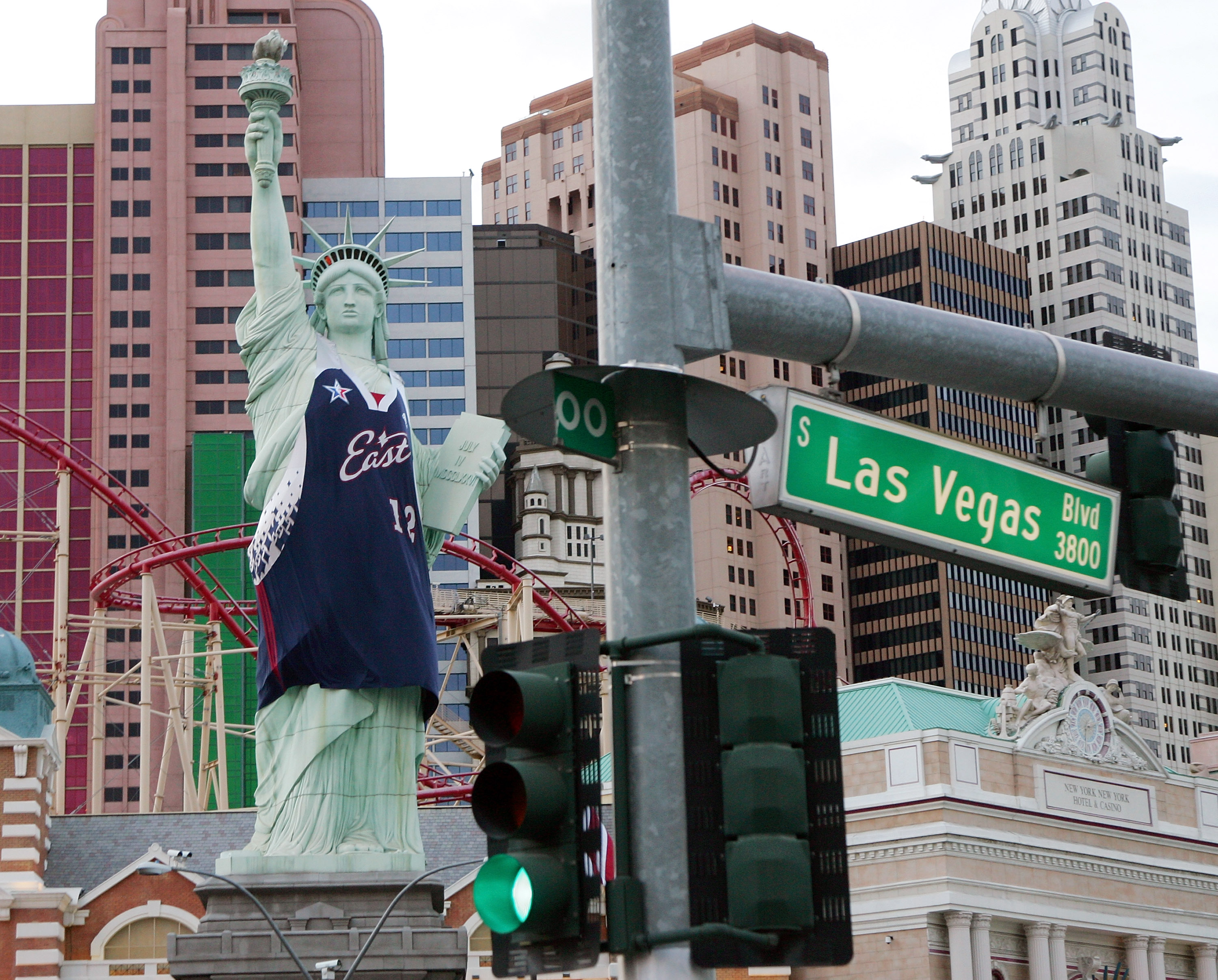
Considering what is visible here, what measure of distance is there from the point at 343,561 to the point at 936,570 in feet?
323

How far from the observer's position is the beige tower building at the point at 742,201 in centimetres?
13150

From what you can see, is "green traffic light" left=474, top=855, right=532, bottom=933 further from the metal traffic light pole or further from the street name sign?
the street name sign

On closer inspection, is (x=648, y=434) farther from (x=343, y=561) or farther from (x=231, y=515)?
(x=231, y=515)

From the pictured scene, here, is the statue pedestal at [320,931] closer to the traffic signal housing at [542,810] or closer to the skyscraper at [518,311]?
the traffic signal housing at [542,810]

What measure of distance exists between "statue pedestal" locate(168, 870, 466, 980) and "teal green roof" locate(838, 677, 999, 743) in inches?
717

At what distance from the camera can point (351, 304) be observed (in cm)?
3900

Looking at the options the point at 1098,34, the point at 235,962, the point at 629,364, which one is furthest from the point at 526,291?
the point at 629,364

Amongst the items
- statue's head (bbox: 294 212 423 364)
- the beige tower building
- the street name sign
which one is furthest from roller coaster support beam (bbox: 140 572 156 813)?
the beige tower building

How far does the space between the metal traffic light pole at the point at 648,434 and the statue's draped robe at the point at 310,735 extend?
29.5 meters

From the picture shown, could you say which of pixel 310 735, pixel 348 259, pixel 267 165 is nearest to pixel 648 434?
pixel 310 735

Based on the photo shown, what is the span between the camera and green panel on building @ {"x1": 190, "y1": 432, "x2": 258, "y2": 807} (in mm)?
111688

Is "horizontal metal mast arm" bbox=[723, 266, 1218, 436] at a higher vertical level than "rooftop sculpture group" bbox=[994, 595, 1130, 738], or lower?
lower

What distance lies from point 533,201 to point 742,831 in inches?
5770

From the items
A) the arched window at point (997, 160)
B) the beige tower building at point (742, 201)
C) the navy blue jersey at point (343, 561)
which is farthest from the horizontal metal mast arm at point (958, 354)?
the arched window at point (997, 160)
